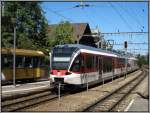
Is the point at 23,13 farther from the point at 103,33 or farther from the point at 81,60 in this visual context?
the point at 81,60

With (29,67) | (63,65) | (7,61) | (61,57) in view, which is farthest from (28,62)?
(63,65)

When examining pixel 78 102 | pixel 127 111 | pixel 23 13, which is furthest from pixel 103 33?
pixel 127 111

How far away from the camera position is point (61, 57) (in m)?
24.4

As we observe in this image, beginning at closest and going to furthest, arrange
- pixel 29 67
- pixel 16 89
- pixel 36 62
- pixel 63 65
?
pixel 63 65 → pixel 16 89 → pixel 29 67 → pixel 36 62

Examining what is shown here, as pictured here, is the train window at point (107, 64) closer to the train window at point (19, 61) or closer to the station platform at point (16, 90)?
the station platform at point (16, 90)

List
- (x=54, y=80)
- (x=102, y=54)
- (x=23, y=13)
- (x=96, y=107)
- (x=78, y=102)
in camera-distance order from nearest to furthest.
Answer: (x=96, y=107), (x=78, y=102), (x=54, y=80), (x=102, y=54), (x=23, y=13)

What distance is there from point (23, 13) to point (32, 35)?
3297 millimetres

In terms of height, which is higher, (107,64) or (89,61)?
(89,61)

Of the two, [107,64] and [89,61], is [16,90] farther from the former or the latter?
[107,64]

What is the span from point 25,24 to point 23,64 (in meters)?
15.0

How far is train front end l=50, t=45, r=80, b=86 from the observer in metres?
24.1

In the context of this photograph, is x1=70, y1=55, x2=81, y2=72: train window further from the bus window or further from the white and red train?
the bus window

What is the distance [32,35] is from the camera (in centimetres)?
4909

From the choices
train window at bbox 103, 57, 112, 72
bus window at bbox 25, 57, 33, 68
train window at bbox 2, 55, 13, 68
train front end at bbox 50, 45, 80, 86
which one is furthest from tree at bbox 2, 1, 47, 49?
train front end at bbox 50, 45, 80, 86
